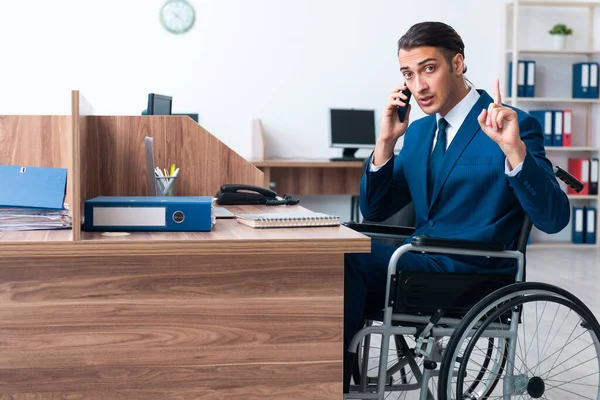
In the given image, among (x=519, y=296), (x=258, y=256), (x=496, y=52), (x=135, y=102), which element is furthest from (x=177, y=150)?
(x=496, y=52)

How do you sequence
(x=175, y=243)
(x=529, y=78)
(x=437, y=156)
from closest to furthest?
(x=175, y=243) < (x=437, y=156) < (x=529, y=78)

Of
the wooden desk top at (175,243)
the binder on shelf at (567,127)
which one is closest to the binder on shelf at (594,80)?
the binder on shelf at (567,127)

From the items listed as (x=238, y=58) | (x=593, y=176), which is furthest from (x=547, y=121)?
(x=238, y=58)

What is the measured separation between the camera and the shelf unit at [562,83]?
21.2 feet

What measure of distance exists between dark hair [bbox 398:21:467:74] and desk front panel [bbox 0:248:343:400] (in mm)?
729

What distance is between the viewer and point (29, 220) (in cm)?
168

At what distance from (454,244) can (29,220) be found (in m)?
0.95

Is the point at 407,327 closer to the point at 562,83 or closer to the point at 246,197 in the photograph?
the point at 246,197

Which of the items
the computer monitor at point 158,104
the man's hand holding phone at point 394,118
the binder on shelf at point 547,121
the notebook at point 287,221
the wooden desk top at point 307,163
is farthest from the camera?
the binder on shelf at point 547,121

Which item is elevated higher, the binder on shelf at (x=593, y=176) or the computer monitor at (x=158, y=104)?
the computer monitor at (x=158, y=104)

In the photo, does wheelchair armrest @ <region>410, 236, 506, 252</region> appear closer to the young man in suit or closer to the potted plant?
the young man in suit

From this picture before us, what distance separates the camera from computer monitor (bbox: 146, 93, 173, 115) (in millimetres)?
2766

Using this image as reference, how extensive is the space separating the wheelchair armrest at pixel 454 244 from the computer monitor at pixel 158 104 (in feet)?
4.17

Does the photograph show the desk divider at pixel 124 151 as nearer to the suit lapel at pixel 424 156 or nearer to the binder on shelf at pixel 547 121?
the suit lapel at pixel 424 156
